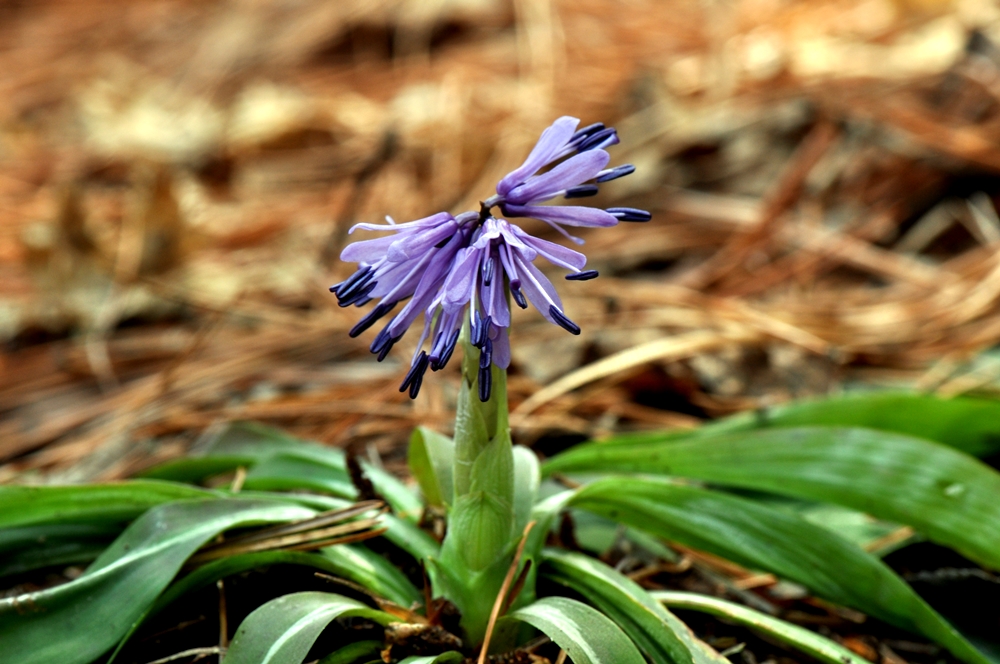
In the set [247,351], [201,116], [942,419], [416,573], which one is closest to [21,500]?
[416,573]

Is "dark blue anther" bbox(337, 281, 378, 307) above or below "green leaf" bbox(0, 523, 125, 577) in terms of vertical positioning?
above

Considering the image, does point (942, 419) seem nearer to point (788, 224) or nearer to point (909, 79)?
point (788, 224)

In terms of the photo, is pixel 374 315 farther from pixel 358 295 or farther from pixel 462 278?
pixel 462 278

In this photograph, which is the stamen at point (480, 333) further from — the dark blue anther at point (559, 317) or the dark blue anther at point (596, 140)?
the dark blue anther at point (596, 140)

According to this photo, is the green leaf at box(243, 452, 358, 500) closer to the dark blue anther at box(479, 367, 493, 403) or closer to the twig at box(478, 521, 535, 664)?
the twig at box(478, 521, 535, 664)

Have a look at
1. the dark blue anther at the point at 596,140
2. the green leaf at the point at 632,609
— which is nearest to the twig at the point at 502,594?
the green leaf at the point at 632,609

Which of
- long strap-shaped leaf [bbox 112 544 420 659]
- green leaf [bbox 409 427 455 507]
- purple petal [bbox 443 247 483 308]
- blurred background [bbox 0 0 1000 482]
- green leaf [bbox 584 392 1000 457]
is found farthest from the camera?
blurred background [bbox 0 0 1000 482]

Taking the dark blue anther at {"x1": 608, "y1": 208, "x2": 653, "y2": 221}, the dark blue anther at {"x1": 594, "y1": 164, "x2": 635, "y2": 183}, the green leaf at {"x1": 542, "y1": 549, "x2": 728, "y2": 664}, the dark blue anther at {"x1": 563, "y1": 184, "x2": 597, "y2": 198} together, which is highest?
the dark blue anther at {"x1": 594, "y1": 164, "x2": 635, "y2": 183}

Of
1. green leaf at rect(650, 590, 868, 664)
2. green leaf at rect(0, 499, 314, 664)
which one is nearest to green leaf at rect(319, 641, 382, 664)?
green leaf at rect(0, 499, 314, 664)
